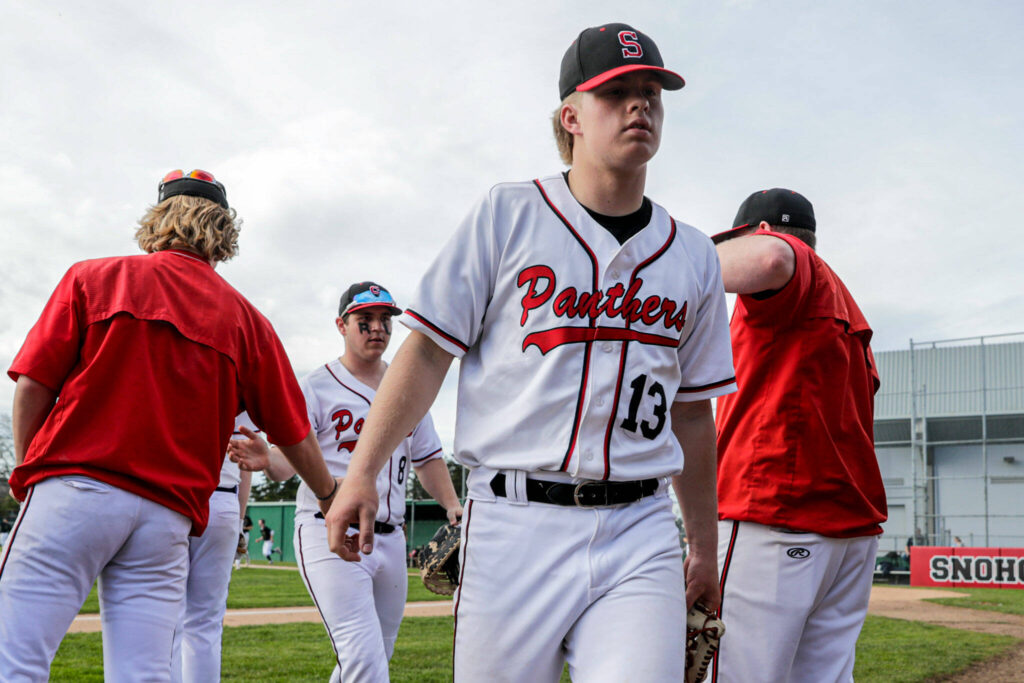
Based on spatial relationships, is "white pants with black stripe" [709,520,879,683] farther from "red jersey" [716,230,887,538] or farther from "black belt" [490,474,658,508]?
"black belt" [490,474,658,508]

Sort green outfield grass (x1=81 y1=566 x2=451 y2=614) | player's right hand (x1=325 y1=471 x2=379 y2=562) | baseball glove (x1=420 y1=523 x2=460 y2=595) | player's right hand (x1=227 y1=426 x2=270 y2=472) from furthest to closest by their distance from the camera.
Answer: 1. green outfield grass (x1=81 y1=566 x2=451 y2=614)
2. player's right hand (x1=227 y1=426 x2=270 y2=472)
3. baseball glove (x1=420 y1=523 x2=460 y2=595)
4. player's right hand (x1=325 y1=471 x2=379 y2=562)

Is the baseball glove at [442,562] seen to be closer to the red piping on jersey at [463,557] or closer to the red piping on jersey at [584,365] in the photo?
the red piping on jersey at [463,557]

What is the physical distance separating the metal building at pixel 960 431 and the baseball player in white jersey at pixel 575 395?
34314mm

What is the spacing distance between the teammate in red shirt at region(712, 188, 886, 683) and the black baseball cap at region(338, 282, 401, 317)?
8.37 feet

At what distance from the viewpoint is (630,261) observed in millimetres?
2600

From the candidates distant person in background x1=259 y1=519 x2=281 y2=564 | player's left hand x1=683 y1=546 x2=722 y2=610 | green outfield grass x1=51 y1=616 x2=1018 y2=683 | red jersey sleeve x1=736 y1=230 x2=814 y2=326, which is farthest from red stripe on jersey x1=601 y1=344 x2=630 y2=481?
distant person in background x1=259 y1=519 x2=281 y2=564

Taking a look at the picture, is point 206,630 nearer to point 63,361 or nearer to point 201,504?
point 201,504

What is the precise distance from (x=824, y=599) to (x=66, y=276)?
2951 millimetres

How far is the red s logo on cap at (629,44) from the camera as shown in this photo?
261 cm

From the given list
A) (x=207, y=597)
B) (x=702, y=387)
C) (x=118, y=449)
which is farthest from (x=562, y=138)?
(x=207, y=597)

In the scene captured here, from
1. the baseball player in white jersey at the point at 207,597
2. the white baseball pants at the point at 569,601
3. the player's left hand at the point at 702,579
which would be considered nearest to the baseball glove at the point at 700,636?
the player's left hand at the point at 702,579

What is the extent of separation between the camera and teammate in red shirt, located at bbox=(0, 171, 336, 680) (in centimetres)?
296

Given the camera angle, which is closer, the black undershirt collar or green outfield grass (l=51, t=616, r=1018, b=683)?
the black undershirt collar

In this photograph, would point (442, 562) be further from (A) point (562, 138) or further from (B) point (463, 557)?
→ (A) point (562, 138)
